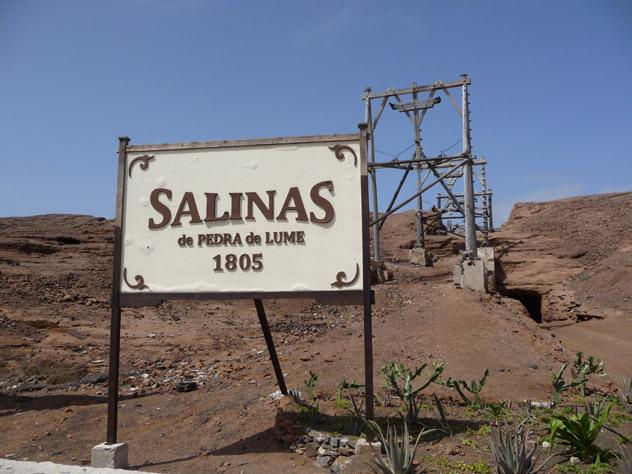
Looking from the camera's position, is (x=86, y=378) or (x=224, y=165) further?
(x=86, y=378)

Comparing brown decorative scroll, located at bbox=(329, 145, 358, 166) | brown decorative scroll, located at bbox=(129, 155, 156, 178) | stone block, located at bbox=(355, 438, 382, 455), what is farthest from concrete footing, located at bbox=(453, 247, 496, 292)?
brown decorative scroll, located at bbox=(129, 155, 156, 178)

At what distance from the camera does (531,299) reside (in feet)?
65.7

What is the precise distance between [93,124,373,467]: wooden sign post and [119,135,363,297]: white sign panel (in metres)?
0.01

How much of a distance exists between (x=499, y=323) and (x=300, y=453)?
6.96 metres

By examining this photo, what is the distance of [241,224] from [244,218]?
7cm

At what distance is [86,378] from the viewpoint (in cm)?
945

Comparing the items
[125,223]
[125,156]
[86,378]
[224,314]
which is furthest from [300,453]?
[224,314]

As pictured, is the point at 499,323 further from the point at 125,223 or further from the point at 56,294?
the point at 56,294

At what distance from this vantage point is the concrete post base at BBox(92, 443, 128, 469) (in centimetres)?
482

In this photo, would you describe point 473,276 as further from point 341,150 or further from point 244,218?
point 244,218

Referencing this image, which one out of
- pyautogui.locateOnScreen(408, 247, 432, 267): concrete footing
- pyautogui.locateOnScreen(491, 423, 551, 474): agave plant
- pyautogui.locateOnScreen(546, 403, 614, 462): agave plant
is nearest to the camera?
pyautogui.locateOnScreen(491, 423, 551, 474): agave plant

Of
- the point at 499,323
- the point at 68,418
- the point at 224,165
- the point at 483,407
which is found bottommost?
the point at 68,418

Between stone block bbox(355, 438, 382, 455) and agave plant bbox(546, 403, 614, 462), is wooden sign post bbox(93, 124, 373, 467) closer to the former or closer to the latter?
stone block bbox(355, 438, 382, 455)

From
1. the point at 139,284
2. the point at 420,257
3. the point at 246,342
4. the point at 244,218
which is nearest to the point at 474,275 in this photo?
the point at 246,342
